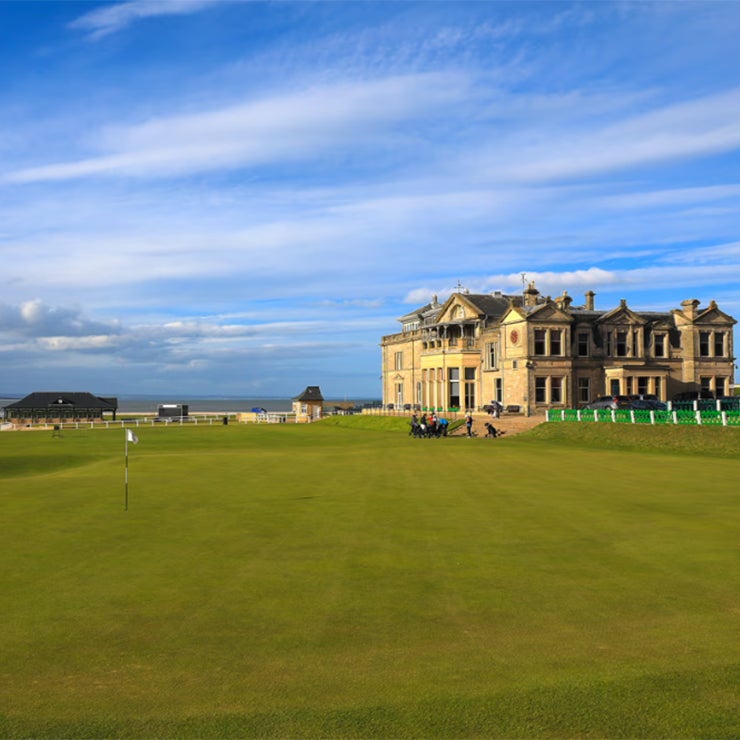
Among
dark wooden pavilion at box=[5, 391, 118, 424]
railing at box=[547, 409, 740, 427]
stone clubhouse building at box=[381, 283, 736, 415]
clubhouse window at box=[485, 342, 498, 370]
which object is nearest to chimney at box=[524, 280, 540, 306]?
stone clubhouse building at box=[381, 283, 736, 415]

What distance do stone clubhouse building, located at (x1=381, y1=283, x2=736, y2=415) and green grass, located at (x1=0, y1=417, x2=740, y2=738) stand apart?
40453mm

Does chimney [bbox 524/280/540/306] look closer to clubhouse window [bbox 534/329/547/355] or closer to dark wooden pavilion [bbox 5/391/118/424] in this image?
clubhouse window [bbox 534/329/547/355]

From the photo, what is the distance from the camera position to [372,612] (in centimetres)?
1075

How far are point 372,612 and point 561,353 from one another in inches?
2209

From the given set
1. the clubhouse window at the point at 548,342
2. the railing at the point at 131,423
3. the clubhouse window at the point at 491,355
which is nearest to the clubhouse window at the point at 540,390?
the clubhouse window at the point at 548,342

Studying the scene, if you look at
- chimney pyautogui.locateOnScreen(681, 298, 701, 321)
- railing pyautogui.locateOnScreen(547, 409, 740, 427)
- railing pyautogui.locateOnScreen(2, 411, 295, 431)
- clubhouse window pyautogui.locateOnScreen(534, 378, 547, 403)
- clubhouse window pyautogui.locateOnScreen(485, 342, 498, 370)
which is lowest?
railing pyautogui.locateOnScreen(2, 411, 295, 431)

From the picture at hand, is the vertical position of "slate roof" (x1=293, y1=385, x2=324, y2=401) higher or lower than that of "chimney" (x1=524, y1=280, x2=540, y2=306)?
lower

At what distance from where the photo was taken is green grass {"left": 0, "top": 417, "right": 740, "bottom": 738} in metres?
7.50

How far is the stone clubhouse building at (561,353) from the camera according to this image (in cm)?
6372

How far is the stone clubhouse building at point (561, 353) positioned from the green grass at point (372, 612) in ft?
133

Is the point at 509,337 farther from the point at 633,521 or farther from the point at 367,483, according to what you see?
the point at 633,521

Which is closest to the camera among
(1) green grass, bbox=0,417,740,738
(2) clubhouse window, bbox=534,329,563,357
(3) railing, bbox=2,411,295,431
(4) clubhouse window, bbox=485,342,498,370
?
(1) green grass, bbox=0,417,740,738

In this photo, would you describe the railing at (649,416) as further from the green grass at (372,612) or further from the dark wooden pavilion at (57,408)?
the dark wooden pavilion at (57,408)

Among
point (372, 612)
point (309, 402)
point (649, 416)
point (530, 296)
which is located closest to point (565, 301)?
point (530, 296)
